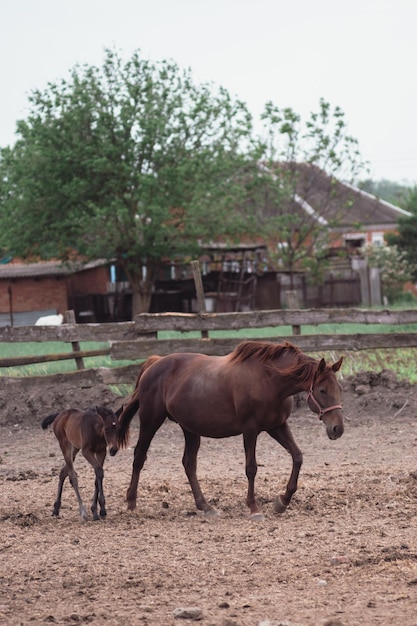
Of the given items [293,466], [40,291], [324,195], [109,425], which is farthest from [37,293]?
[293,466]

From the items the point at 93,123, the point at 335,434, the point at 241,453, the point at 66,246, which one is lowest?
the point at 241,453

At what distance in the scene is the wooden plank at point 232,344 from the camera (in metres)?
15.4

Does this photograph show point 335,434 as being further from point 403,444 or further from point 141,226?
point 141,226

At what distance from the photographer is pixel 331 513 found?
321 inches

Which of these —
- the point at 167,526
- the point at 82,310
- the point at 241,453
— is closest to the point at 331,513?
the point at 167,526

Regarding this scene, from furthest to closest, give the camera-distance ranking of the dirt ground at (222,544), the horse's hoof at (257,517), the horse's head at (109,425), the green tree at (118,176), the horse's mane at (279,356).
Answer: the green tree at (118,176) < the horse's mane at (279,356) < the horse's head at (109,425) < the horse's hoof at (257,517) < the dirt ground at (222,544)

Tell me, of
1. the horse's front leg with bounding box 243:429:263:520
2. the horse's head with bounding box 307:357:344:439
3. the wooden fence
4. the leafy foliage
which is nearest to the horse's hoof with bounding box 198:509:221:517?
the horse's front leg with bounding box 243:429:263:520

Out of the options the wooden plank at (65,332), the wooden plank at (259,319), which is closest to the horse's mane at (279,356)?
the wooden plank at (259,319)

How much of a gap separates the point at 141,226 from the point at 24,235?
4.80 metres

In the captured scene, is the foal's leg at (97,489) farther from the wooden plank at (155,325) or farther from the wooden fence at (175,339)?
the wooden plank at (155,325)

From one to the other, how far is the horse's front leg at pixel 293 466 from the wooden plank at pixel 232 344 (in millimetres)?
6598

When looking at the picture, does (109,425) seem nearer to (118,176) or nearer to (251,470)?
(251,470)

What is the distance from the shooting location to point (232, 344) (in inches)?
618

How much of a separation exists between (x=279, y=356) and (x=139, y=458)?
1749 millimetres
